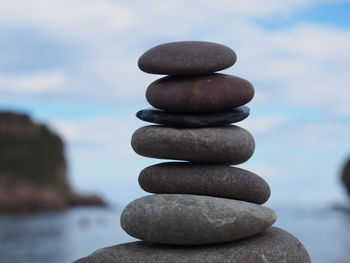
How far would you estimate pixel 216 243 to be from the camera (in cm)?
903

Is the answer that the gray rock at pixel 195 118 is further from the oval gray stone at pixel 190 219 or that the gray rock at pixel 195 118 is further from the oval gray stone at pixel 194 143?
the oval gray stone at pixel 190 219

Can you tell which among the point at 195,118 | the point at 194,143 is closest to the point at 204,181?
the point at 194,143

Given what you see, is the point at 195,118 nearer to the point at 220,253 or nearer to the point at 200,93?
the point at 200,93

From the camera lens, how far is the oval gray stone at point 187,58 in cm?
902

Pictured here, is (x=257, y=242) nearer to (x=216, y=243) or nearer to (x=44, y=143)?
(x=216, y=243)

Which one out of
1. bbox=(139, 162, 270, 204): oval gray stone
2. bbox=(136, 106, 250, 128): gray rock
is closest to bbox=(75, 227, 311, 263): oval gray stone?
bbox=(139, 162, 270, 204): oval gray stone

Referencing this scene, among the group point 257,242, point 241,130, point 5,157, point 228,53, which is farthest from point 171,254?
point 5,157

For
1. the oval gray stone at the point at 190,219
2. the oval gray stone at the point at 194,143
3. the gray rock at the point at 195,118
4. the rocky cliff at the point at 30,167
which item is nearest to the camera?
the oval gray stone at the point at 190,219

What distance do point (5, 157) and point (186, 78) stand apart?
241 ft

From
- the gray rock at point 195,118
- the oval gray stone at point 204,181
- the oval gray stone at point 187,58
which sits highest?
the oval gray stone at point 187,58

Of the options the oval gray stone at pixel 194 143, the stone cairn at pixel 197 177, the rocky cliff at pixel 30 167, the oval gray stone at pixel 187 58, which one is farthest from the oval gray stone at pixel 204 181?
the rocky cliff at pixel 30 167

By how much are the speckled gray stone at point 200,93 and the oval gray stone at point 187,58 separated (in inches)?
5.5

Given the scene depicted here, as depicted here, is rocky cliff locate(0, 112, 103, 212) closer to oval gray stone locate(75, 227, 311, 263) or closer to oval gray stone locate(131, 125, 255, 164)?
oval gray stone locate(75, 227, 311, 263)

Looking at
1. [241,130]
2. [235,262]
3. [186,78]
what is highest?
[186,78]
